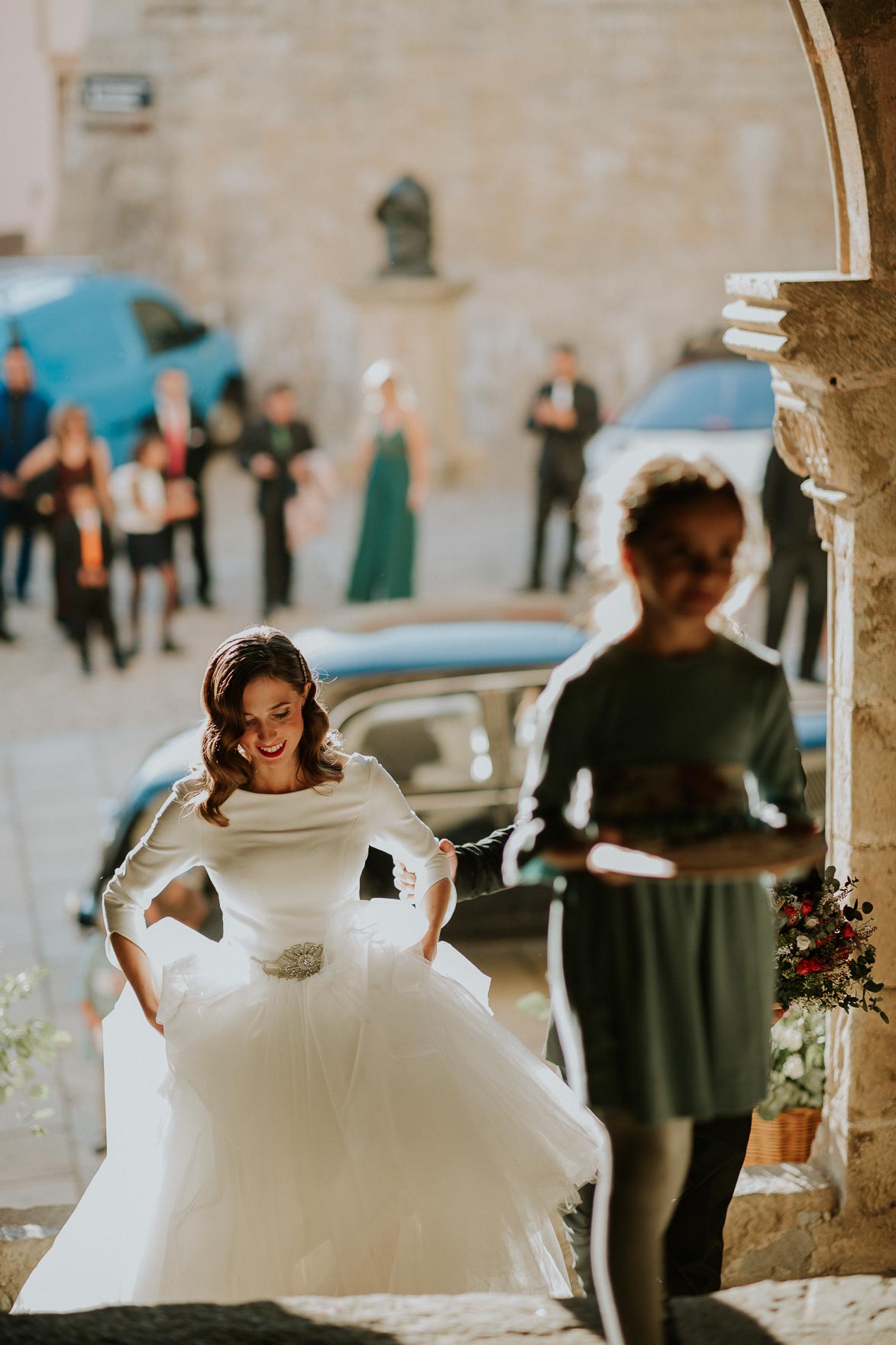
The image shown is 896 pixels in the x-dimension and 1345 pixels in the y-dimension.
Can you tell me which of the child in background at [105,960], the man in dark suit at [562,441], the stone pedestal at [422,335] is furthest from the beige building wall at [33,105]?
the child in background at [105,960]

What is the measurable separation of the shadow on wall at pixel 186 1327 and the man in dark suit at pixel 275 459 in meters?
9.66

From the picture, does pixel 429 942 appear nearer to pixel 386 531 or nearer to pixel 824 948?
pixel 824 948

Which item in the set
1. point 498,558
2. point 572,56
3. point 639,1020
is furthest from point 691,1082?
point 572,56

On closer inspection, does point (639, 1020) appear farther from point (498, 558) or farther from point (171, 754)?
point (498, 558)

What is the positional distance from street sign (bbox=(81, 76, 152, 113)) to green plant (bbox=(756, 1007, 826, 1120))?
1699 cm

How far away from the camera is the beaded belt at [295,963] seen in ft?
11.2

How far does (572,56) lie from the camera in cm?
1984

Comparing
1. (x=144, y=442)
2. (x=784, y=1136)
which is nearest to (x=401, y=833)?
(x=784, y=1136)

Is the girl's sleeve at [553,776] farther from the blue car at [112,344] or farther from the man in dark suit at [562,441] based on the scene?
the blue car at [112,344]

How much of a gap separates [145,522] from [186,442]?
4.78ft

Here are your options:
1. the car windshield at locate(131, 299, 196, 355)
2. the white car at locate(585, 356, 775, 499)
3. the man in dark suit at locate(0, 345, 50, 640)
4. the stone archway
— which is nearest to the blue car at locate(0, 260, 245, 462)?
the car windshield at locate(131, 299, 196, 355)

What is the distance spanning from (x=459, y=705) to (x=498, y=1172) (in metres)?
2.51

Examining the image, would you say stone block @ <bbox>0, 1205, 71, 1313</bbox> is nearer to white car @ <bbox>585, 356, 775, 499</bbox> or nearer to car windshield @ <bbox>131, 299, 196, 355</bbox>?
white car @ <bbox>585, 356, 775, 499</bbox>

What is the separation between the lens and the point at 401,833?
3.46 meters
